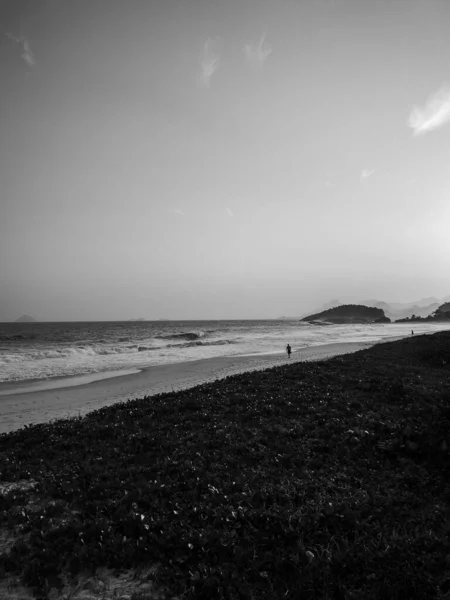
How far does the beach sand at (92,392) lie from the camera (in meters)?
18.4

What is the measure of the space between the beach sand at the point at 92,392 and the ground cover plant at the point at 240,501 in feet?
15.5

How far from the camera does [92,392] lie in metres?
23.9

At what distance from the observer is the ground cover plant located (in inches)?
222

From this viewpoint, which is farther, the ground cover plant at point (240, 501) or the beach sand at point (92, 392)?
the beach sand at point (92, 392)

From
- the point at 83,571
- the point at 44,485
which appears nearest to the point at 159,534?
the point at 83,571

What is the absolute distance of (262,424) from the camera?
13008 mm

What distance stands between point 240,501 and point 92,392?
19262 millimetres

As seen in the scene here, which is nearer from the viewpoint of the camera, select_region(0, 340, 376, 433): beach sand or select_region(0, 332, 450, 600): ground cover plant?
select_region(0, 332, 450, 600): ground cover plant

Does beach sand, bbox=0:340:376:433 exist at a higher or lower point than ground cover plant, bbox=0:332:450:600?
lower

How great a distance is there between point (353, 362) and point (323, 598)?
2112 centimetres

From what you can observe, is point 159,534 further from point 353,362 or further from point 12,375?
point 12,375

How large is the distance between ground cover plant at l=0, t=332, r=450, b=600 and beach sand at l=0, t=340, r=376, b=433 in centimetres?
473

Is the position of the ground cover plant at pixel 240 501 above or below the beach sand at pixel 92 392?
above

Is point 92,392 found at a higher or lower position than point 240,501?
lower
